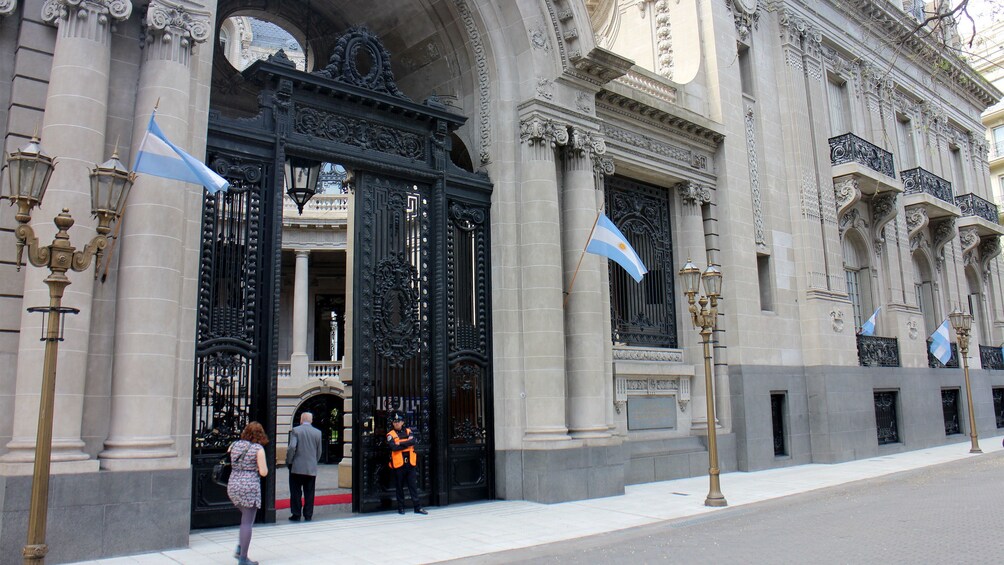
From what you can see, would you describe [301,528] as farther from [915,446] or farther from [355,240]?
[915,446]

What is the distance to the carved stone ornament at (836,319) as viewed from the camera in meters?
22.7

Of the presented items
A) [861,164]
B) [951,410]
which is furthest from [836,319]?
[951,410]

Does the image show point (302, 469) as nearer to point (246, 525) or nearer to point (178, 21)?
point (246, 525)

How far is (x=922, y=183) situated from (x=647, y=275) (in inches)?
579

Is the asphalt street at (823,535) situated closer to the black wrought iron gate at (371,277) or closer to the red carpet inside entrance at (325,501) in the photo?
the black wrought iron gate at (371,277)

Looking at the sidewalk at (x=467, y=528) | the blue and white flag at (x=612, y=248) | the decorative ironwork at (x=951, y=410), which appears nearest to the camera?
the sidewalk at (x=467, y=528)

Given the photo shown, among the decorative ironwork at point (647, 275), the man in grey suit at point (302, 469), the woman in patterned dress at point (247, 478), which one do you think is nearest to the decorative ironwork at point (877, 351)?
the decorative ironwork at point (647, 275)

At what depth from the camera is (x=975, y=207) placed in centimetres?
3244

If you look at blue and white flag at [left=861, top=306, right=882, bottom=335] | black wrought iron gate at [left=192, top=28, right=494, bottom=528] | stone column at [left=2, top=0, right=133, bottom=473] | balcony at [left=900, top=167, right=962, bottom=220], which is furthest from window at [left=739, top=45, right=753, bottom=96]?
stone column at [left=2, top=0, right=133, bottom=473]

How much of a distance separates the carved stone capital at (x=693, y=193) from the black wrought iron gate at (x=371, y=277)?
692cm

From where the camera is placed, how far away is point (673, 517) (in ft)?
42.4

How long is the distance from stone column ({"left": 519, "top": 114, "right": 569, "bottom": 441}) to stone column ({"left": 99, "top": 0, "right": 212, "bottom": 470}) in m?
6.73

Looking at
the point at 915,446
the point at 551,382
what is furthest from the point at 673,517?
the point at 915,446

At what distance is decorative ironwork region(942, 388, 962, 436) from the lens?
28561 millimetres
